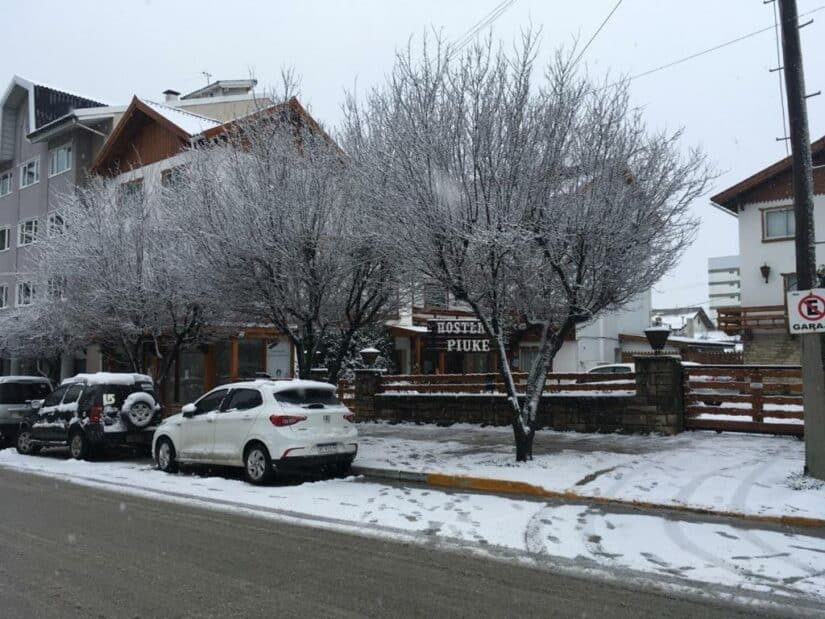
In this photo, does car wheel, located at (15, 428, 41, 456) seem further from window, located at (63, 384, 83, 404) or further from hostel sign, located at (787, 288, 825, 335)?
hostel sign, located at (787, 288, 825, 335)

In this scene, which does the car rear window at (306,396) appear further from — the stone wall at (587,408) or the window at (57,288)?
the window at (57,288)

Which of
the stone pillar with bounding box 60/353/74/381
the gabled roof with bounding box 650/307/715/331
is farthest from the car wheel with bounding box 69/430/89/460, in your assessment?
the gabled roof with bounding box 650/307/715/331

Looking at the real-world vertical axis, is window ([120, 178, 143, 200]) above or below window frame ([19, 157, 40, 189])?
below

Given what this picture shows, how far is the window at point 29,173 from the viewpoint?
110ft

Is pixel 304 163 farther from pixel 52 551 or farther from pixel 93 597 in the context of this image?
pixel 93 597

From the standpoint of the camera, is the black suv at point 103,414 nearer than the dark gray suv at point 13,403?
Yes

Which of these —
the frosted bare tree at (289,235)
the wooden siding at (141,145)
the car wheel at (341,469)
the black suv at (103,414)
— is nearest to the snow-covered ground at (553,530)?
the car wheel at (341,469)

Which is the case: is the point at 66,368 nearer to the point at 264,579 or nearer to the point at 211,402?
the point at 211,402

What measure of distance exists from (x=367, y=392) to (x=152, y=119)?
14801 millimetres

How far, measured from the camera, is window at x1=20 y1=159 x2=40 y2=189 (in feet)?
110

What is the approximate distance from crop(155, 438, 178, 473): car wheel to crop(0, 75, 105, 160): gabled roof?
2574 cm

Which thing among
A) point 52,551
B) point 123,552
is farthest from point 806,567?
point 52,551

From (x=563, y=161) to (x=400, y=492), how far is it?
5.50m

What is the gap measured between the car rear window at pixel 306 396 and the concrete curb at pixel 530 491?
1347mm
